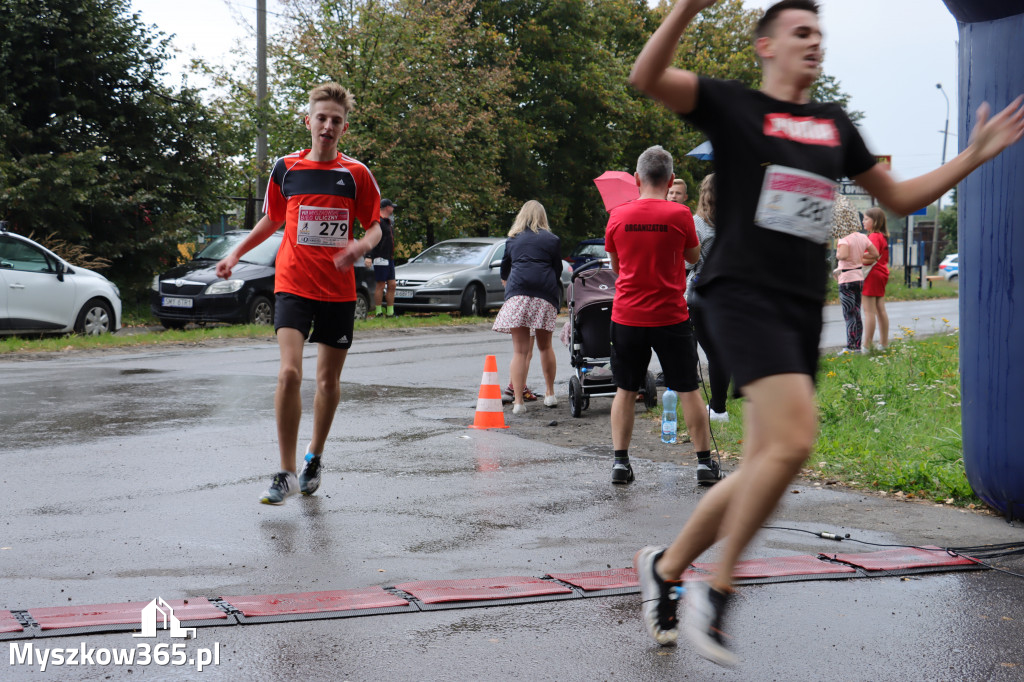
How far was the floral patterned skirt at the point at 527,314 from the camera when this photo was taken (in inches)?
415

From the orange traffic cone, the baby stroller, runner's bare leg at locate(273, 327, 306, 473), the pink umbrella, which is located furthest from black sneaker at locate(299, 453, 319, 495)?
the baby stroller

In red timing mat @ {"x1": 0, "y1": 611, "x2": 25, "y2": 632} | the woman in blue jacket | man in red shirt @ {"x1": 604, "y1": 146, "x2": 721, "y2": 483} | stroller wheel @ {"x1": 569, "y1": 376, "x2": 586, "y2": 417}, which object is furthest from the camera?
the woman in blue jacket

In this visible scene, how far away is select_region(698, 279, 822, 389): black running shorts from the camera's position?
3.31m

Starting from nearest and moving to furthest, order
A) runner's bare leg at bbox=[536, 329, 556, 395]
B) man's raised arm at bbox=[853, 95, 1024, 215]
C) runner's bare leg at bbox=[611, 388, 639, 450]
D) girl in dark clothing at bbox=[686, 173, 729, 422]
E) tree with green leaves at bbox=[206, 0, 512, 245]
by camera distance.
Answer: man's raised arm at bbox=[853, 95, 1024, 215] → runner's bare leg at bbox=[611, 388, 639, 450] → girl in dark clothing at bbox=[686, 173, 729, 422] → runner's bare leg at bbox=[536, 329, 556, 395] → tree with green leaves at bbox=[206, 0, 512, 245]

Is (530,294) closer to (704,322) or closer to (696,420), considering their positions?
(704,322)

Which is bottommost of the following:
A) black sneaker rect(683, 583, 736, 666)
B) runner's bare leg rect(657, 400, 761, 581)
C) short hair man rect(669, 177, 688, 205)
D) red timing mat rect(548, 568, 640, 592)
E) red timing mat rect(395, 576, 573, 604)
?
red timing mat rect(548, 568, 640, 592)

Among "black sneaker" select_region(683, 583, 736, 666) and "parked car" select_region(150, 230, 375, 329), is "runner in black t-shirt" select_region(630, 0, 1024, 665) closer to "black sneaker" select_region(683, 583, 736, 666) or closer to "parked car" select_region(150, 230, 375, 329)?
"black sneaker" select_region(683, 583, 736, 666)

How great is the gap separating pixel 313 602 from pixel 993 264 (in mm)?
3584

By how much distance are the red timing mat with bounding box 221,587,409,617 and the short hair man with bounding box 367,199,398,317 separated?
16.6 m

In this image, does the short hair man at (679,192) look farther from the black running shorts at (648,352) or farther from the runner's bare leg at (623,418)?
the runner's bare leg at (623,418)

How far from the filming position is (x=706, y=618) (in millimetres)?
3258

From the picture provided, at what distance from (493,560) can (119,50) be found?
20.5 m

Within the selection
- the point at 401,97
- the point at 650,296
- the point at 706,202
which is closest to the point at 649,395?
the point at 706,202

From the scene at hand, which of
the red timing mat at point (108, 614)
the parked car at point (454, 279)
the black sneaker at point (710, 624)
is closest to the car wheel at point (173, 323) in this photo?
the parked car at point (454, 279)
